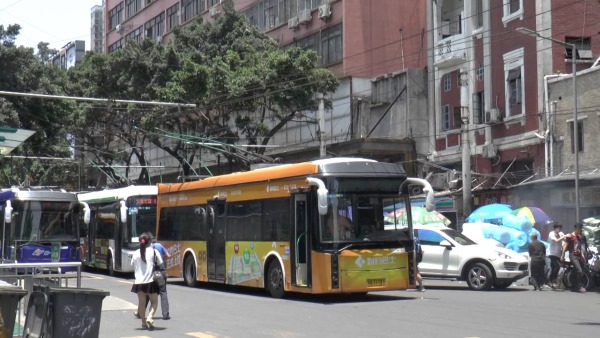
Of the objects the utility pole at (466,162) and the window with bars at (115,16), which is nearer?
the utility pole at (466,162)

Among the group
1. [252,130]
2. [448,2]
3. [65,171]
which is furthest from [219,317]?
[65,171]

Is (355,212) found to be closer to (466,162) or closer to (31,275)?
(31,275)

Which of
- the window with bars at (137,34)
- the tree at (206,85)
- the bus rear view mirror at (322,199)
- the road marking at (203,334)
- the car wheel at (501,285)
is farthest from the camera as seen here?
the window with bars at (137,34)

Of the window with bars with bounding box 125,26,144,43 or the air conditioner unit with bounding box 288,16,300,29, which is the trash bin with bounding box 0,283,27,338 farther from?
the window with bars with bounding box 125,26,144,43

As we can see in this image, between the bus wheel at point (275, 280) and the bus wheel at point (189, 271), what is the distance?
15.0 feet

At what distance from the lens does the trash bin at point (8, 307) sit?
9.30 meters

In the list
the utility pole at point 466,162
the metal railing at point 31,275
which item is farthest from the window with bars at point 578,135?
the metal railing at point 31,275

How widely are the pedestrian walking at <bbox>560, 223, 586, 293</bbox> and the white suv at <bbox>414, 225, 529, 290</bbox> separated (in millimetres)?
1122

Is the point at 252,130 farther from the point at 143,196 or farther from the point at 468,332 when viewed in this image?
the point at 468,332

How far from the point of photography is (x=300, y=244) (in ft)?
59.3

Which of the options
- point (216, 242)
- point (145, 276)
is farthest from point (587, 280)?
point (145, 276)

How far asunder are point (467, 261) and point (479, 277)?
0.51 meters

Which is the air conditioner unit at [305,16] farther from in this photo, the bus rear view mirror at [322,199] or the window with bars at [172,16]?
the bus rear view mirror at [322,199]

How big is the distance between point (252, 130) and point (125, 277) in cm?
1215
